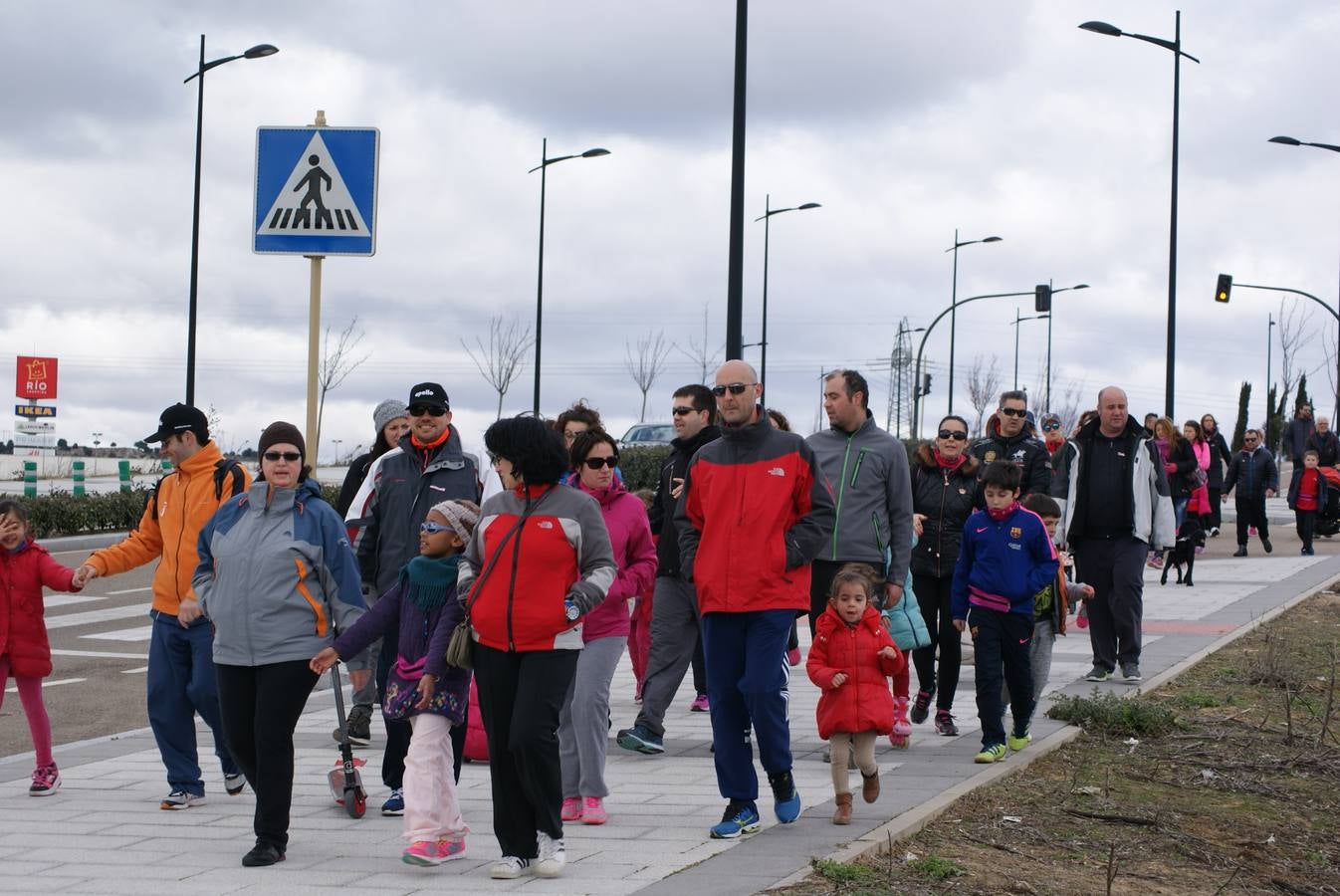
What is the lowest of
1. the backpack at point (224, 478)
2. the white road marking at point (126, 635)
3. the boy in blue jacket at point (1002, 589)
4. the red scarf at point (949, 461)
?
the white road marking at point (126, 635)

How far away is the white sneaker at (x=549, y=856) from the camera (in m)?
6.31

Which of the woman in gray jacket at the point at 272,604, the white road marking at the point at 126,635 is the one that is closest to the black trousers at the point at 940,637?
the woman in gray jacket at the point at 272,604

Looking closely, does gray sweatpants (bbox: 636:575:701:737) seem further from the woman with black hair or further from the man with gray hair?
the man with gray hair

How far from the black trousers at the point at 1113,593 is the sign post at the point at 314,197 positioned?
5458 millimetres

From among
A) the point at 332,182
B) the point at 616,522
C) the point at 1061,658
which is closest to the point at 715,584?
the point at 616,522

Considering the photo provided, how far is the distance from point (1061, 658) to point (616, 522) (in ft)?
23.1

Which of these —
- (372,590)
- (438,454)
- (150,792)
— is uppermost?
(438,454)

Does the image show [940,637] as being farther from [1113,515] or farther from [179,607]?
[179,607]

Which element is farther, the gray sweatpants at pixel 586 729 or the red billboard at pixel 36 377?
the red billboard at pixel 36 377

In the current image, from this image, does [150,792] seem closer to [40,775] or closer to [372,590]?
[40,775]

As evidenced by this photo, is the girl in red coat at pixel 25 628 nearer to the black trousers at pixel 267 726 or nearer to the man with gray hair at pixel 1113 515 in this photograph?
the black trousers at pixel 267 726

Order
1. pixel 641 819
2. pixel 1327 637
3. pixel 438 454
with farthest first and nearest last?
1. pixel 1327 637
2. pixel 438 454
3. pixel 641 819

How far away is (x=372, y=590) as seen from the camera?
8.63 metres

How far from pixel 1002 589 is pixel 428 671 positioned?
3.54 metres
